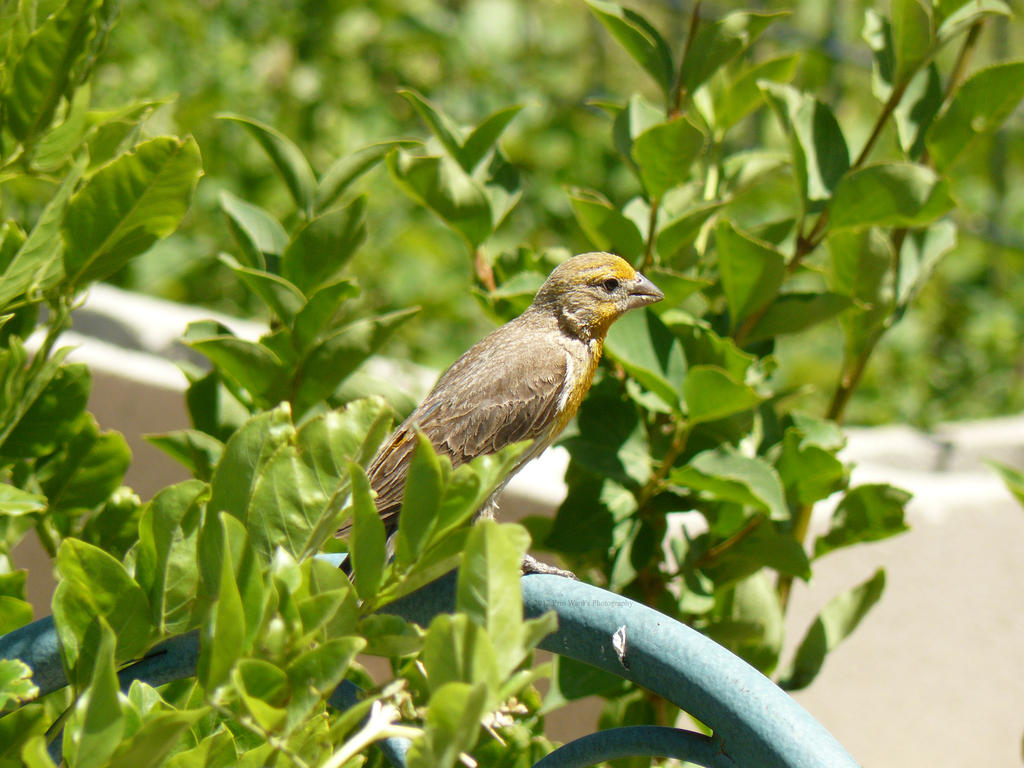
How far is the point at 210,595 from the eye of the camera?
99 cm

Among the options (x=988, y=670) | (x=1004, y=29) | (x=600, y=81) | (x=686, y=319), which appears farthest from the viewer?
(x=600, y=81)

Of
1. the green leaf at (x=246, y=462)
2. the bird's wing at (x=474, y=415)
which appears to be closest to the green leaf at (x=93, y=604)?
the green leaf at (x=246, y=462)

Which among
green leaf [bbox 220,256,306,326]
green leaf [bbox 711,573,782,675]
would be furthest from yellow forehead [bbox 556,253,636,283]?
green leaf [bbox 220,256,306,326]

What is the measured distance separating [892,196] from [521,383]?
0.99 m

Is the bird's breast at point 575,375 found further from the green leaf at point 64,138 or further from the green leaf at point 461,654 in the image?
the green leaf at point 461,654

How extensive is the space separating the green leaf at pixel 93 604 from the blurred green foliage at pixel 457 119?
10.7ft

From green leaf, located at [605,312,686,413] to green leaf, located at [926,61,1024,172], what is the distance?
0.53 metres

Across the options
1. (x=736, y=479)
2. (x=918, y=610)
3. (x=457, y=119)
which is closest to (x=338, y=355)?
(x=736, y=479)

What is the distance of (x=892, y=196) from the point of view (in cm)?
164

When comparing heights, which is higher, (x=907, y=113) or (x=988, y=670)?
(x=907, y=113)

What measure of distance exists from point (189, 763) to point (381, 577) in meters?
0.23

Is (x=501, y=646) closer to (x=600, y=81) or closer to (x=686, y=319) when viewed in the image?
(x=686, y=319)

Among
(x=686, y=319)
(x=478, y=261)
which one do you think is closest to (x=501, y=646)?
(x=686, y=319)

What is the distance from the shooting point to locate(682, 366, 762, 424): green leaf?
1503 millimetres
